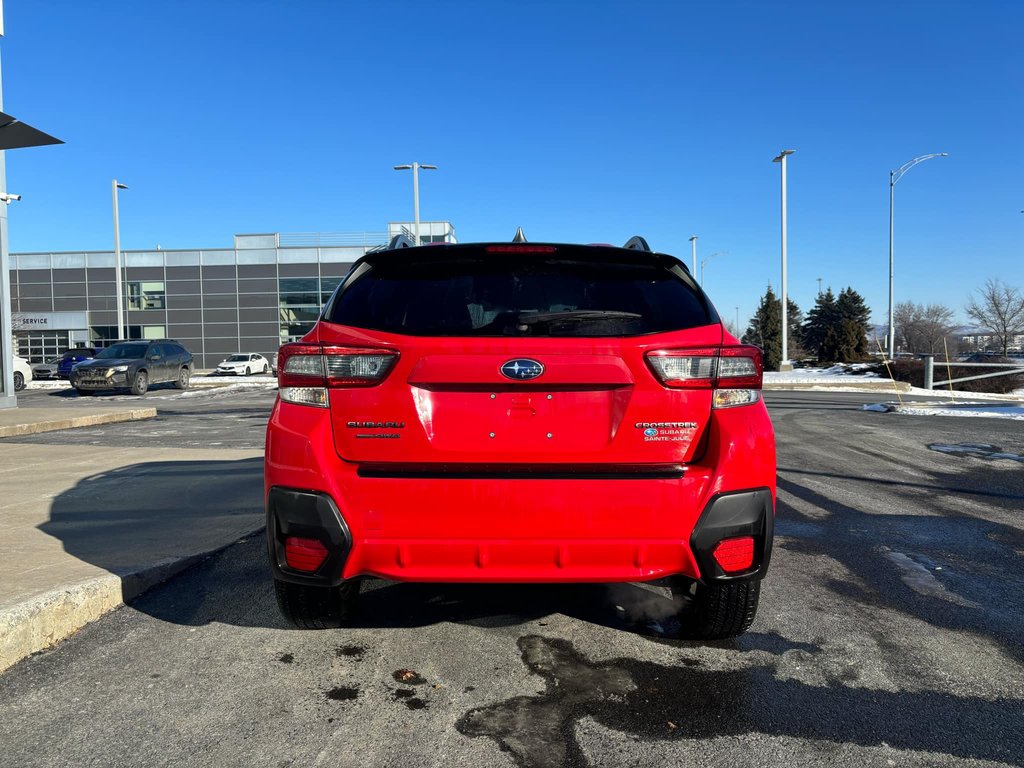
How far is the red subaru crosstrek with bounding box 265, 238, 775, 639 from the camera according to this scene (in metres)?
2.80

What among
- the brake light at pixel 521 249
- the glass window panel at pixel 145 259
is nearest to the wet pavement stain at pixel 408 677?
the brake light at pixel 521 249

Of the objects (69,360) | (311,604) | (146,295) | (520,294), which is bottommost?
(311,604)

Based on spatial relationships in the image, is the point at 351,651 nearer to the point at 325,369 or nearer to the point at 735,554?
the point at 325,369

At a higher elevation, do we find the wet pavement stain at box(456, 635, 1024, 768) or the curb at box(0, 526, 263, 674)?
the curb at box(0, 526, 263, 674)

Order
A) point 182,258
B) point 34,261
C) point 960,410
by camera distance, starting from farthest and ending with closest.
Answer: point 34,261 < point 182,258 < point 960,410

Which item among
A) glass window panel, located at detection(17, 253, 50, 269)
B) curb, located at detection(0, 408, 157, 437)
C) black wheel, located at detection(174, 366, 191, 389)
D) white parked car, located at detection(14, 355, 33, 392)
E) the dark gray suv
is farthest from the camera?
glass window panel, located at detection(17, 253, 50, 269)

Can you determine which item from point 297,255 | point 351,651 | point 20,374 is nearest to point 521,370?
point 351,651

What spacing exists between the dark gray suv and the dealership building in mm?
20395

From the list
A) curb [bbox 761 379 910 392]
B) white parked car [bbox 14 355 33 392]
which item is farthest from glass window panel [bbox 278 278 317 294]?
curb [bbox 761 379 910 392]

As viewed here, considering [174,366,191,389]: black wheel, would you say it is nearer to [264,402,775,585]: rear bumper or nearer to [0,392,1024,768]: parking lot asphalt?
[0,392,1024,768]: parking lot asphalt

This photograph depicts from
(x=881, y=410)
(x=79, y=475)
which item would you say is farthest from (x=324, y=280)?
(x=79, y=475)

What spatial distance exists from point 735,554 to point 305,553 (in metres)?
1.72

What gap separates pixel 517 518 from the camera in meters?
2.80

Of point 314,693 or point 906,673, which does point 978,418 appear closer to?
point 906,673
